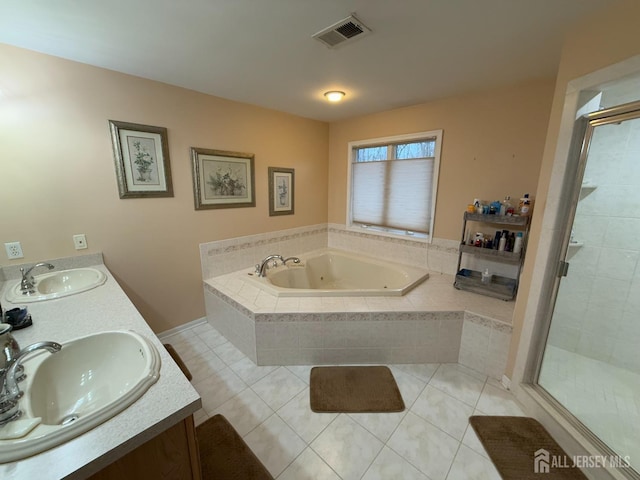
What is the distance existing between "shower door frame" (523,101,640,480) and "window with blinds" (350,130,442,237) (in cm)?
127

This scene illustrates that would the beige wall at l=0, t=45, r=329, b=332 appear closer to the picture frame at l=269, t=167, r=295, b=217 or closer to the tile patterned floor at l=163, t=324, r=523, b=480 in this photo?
the picture frame at l=269, t=167, r=295, b=217

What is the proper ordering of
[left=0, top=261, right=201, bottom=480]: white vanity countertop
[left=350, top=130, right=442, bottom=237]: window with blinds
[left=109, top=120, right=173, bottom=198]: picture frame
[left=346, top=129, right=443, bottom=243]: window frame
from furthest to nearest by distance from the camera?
[left=350, top=130, right=442, bottom=237]: window with blinds < [left=346, top=129, right=443, bottom=243]: window frame < [left=109, top=120, right=173, bottom=198]: picture frame < [left=0, top=261, right=201, bottom=480]: white vanity countertop

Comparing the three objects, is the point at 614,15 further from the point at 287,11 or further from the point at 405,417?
the point at 405,417

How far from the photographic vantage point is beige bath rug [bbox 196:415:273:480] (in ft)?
4.25

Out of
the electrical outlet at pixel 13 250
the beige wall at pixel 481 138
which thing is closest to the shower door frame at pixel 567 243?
the beige wall at pixel 481 138

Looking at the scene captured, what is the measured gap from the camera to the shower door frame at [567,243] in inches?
50.5

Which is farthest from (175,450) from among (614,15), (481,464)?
(614,15)

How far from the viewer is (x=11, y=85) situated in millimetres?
1538

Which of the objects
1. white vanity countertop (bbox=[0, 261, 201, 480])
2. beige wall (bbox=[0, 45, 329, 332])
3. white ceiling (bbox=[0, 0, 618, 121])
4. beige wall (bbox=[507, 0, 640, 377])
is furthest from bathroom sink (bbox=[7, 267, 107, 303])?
beige wall (bbox=[507, 0, 640, 377])

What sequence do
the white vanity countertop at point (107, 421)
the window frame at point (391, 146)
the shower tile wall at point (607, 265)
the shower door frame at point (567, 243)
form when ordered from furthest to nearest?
1. the window frame at point (391, 146)
2. the shower tile wall at point (607, 265)
3. the shower door frame at point (567, 243)
4. the white vanity countertop at point (107, 421)

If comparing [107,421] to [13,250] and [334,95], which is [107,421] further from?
[334,95]

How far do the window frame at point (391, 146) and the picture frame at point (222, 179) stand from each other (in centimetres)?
131

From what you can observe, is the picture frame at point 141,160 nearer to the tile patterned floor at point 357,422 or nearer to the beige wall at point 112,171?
the beige wall at point 112,171

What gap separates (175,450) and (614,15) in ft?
8.42
